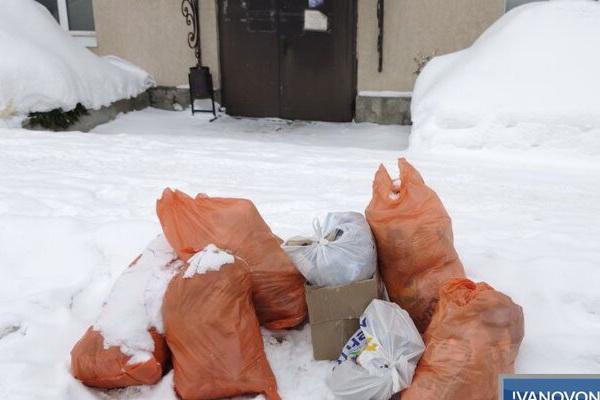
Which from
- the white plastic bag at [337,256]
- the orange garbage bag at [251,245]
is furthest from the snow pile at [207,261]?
the white plastic bag at [337,256]

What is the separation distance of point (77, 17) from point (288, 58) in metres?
3.26

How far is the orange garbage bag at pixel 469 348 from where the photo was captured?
2006 millimetres

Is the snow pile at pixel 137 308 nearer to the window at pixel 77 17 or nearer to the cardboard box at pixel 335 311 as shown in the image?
the cardboard box at pixel 335 311

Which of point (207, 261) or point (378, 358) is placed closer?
point (378, 358)

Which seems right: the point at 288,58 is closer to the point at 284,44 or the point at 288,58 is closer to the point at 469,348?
the point at 284,44

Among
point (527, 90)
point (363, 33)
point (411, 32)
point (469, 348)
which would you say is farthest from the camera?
point (363, 33)

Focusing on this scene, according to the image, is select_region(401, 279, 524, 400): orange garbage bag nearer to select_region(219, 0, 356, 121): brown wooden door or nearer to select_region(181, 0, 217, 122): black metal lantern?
select_region(219, 0, 356, 121): brown wooden door

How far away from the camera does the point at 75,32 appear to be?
8367mm

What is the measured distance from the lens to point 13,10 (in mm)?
7141

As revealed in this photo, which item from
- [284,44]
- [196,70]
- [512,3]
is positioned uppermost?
[512,3]

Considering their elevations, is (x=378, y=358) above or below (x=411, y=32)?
below

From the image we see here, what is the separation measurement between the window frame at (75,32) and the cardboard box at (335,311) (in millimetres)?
7098

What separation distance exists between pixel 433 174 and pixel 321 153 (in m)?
1.15

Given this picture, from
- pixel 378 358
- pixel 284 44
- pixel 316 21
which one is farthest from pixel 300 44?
pixel 378 358
